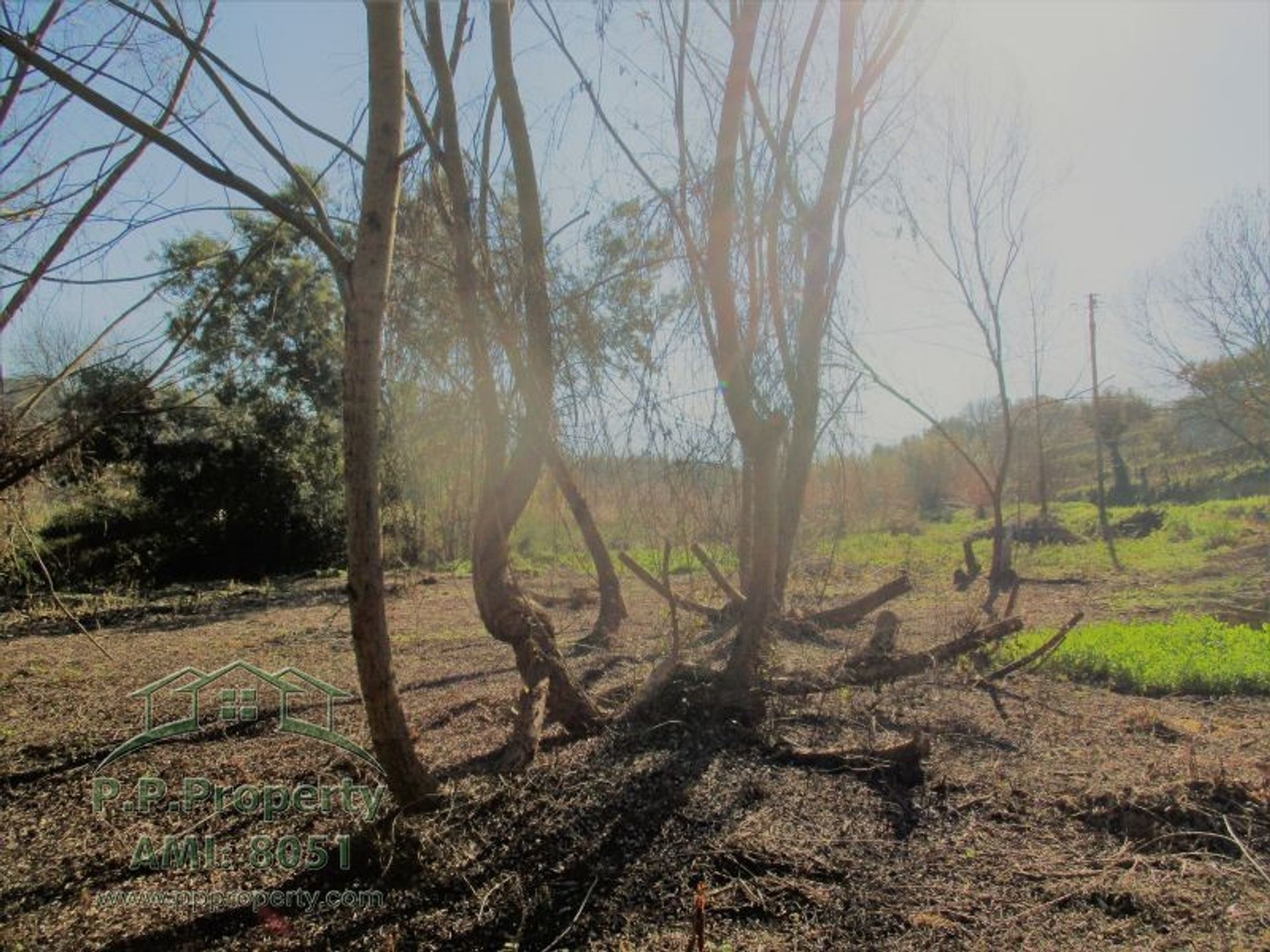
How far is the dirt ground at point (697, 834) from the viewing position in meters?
2.17

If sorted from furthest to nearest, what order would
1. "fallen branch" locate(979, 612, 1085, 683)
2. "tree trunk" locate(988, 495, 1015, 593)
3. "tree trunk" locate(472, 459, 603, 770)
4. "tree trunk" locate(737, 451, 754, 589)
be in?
"tree trunk" locate(988, 495, 1015, 593)
"fallen branch" locate(979, 612, 1085, 683)
"tree trunk" locate(737, 451, 754, 589)
"tree trunk" locate(472, 459, 603, 770)

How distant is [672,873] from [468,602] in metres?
7.19

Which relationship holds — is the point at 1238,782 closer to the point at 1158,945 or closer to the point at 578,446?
the point at 1158,945

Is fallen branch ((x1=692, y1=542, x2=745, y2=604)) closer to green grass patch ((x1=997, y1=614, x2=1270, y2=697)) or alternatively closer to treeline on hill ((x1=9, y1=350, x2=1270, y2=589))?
treeline on hill ((x1=9, y1=350, x2=1270, y2=589))

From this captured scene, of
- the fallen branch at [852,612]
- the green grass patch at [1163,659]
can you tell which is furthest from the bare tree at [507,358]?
the green grass patch at [1163,659]

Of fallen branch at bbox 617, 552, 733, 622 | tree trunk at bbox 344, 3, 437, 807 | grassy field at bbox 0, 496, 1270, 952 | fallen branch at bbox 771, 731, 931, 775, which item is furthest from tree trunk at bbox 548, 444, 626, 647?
tree trunk at bbox 344, 3, 437, 807

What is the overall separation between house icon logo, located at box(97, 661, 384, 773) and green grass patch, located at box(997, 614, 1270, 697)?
5.07 metres

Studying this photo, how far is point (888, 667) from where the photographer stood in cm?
494

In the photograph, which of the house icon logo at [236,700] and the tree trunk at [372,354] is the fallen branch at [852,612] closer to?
the house icon logo at [236,700]

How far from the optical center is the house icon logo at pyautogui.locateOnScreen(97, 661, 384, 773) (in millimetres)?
3447

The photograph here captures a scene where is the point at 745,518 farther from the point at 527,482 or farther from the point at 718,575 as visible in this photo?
the point at 527,482

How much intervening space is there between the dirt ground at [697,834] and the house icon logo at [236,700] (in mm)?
87

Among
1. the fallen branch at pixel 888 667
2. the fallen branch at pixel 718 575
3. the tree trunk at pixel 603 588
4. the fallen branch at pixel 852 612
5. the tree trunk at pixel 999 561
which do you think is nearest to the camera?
the fallen branch at pixel 888 667

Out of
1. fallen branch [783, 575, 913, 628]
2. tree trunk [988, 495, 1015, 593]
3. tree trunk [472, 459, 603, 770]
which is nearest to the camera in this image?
tree trunk [472, 459, 603, 770]
